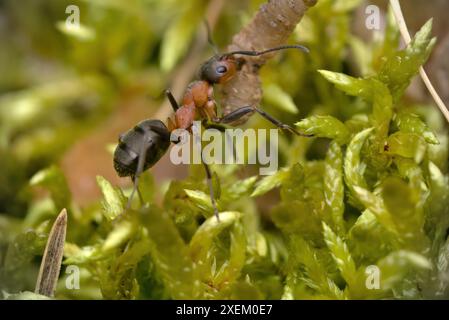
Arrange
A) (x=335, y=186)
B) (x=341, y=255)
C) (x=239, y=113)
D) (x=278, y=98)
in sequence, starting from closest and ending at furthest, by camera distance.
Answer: (x=341, y=255), (x=335, y=186), (x=239, y=113), (x=278, y=98)

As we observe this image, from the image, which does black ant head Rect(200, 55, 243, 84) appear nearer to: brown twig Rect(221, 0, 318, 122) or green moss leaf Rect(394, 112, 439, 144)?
brown twig Rect(221, 0, 318, 122)

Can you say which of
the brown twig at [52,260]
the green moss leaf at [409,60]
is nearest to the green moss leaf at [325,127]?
the green moss leaf at [409,60]

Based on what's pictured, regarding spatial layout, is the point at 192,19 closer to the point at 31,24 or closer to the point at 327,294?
the point at 31,24

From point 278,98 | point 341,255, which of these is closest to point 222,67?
point 278,98

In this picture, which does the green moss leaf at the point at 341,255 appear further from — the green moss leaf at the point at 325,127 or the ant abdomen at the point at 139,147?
the ant abdomen at the point at 139,147

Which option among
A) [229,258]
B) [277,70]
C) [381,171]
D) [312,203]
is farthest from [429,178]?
[277,70]

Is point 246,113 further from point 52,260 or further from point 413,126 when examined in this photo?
point 52,260

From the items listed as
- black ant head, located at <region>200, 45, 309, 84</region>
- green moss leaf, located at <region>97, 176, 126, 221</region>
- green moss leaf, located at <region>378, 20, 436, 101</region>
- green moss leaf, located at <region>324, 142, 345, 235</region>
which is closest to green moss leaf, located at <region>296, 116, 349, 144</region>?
green moss leaf, located at <region>324, 142, 345, 235</region>
